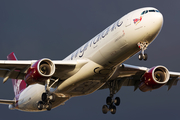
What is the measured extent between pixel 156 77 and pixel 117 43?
24.4ft

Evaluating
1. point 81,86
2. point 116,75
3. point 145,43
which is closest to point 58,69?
point 81,86

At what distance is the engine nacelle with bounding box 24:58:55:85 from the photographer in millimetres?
26444

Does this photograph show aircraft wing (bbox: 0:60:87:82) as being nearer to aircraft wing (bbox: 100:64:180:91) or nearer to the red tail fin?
aircraft wing (bbox: 100:64:180:91)

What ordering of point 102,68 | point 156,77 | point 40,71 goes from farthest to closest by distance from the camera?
point 156,77 → point 102,68 → point 40,71

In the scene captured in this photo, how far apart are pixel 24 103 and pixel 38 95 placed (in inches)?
117

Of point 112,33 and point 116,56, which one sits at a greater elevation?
point 112,33

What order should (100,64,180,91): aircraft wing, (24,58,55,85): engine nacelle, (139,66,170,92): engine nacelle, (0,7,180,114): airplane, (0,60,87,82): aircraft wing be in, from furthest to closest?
(139,66,170,92): engine nacelle → (100,64,180,91): aircraft wing → (0,60,87,82): aircraft wing → (24,58,55,85): engine nacelle → (0,7,180,114): airplane

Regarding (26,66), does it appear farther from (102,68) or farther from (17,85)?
(17,85)

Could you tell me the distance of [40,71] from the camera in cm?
2684

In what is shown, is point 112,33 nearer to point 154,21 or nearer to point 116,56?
point 116,56

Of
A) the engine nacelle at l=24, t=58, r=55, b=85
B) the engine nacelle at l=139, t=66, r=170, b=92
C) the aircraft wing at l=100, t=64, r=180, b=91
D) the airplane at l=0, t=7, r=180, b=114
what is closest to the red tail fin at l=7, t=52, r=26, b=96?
the airplane at l=0, t=7, r=180, b=114

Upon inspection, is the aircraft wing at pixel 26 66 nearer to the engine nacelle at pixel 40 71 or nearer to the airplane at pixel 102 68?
the airplane at pixel 102 68

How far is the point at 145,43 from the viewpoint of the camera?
25203 mm

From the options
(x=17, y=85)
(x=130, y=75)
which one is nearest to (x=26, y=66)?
(x=130, y=75)
